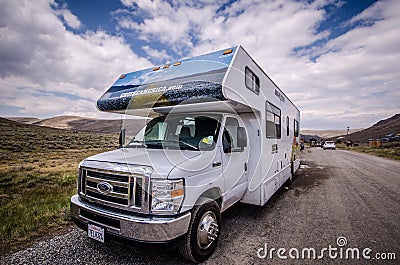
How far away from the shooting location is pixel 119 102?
15.0 feet

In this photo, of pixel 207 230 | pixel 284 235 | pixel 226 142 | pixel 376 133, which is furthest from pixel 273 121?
pixel 376 133

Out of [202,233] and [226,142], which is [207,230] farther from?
[226,142]

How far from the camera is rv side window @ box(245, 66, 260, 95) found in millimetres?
4383

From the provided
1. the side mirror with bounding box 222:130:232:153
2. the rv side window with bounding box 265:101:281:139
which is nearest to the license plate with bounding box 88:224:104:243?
the side mirror with bounding box 222:130:232:153

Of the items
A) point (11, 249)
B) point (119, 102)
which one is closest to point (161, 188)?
point (119, 102)

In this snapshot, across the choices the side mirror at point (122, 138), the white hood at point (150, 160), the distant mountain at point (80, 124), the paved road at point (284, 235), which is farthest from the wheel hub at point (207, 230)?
the distant mountain at point (80, 124)

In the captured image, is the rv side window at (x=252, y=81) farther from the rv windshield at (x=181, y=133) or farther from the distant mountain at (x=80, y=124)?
the distant mountain at (x=80, y=124)

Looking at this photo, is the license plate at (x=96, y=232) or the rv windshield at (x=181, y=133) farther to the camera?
the rv windshield at (x=181, y=133)

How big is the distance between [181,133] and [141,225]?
1.91 meters

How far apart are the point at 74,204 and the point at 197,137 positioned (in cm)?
219

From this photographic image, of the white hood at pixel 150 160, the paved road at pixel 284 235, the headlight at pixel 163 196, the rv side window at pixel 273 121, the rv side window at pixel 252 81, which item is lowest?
the paved road at pixel 284 235

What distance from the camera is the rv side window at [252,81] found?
4.38 m

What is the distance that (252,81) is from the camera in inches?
184

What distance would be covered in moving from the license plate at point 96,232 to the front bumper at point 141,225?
0.05 m
